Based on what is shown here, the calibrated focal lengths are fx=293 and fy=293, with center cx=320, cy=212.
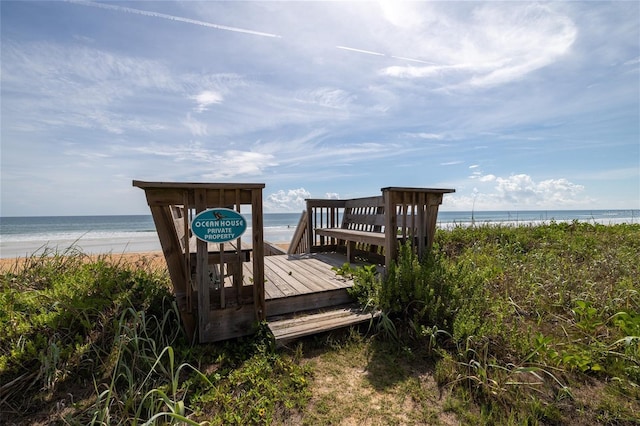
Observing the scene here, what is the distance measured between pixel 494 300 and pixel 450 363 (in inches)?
53.6

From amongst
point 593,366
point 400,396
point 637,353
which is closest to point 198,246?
point 400,396

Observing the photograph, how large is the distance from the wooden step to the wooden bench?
4.11 ft

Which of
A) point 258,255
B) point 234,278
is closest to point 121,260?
point 234,278

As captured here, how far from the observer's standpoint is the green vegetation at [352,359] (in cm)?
213

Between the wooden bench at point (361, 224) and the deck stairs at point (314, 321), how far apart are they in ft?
4.05

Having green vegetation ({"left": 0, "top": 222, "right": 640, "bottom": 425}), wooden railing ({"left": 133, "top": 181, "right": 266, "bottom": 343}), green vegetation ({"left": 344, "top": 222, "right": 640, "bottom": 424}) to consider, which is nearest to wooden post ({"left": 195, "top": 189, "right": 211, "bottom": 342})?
wooden railing ({"left": 133, "top": 181, "right": 266, "bottom": 343})

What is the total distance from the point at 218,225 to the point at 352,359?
1.80 m

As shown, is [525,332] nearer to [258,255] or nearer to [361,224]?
[258,255]

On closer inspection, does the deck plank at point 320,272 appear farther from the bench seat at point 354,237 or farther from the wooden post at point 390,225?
the wooden post at point 390,225

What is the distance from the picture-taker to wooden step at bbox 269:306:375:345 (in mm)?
2861

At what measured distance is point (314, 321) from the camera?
10.4 ft

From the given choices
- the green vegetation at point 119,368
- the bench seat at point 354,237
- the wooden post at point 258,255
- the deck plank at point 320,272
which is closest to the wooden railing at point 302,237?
the bench seat at point 354,237

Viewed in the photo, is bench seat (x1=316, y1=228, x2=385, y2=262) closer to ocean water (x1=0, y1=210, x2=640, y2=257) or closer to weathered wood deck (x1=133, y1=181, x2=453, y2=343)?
weathered wood deck (x1=133, y1=181, x2=453, y2=343)

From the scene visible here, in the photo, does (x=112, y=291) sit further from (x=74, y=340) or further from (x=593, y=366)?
(x=593, y=366)
